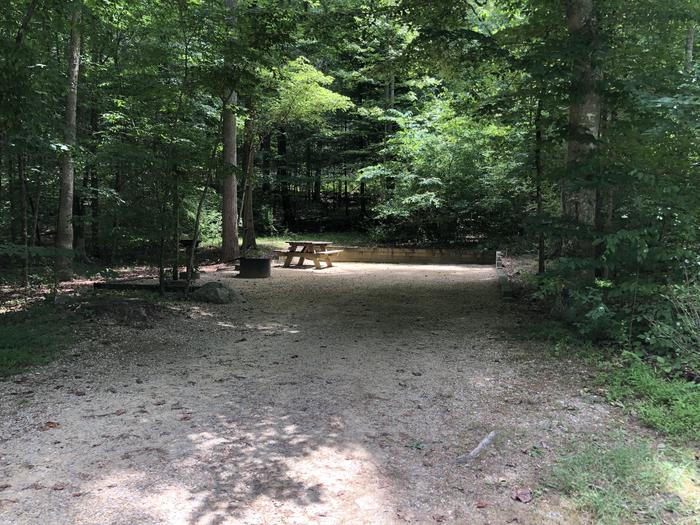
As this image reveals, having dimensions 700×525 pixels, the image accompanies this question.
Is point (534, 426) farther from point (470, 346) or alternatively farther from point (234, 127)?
point (234, 127)

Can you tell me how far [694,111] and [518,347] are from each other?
2702 mm

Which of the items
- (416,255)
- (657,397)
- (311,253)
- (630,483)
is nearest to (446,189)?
(416,255)

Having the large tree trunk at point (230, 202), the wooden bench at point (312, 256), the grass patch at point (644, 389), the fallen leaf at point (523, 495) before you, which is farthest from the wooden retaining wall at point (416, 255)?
the fallen leaf at point (523, 495)

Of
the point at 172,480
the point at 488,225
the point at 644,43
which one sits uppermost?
the point at 644,43

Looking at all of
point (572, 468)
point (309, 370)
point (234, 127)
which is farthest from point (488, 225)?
point (572, 468)

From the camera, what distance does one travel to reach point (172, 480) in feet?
9.04

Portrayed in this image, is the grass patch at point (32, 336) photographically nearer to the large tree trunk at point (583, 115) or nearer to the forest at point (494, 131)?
the forest at point (494, 131)

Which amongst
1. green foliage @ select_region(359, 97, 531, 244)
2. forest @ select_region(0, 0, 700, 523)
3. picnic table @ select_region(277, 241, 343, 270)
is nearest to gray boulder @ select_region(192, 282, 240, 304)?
forest @ select_region(0, 0, 700, 523)

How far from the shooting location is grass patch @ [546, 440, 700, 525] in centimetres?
246

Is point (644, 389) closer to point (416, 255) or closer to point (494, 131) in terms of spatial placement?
point (494, 131)

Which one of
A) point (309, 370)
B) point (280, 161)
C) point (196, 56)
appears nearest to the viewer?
point (309, 370)

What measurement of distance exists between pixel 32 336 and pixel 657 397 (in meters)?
5.93

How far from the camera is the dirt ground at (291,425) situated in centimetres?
256

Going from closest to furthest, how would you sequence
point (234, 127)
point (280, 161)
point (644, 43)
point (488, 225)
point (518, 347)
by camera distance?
point (518, 347) → point (644, 43) → point (234, 127) → point (488, 225) → point (280, 161)
